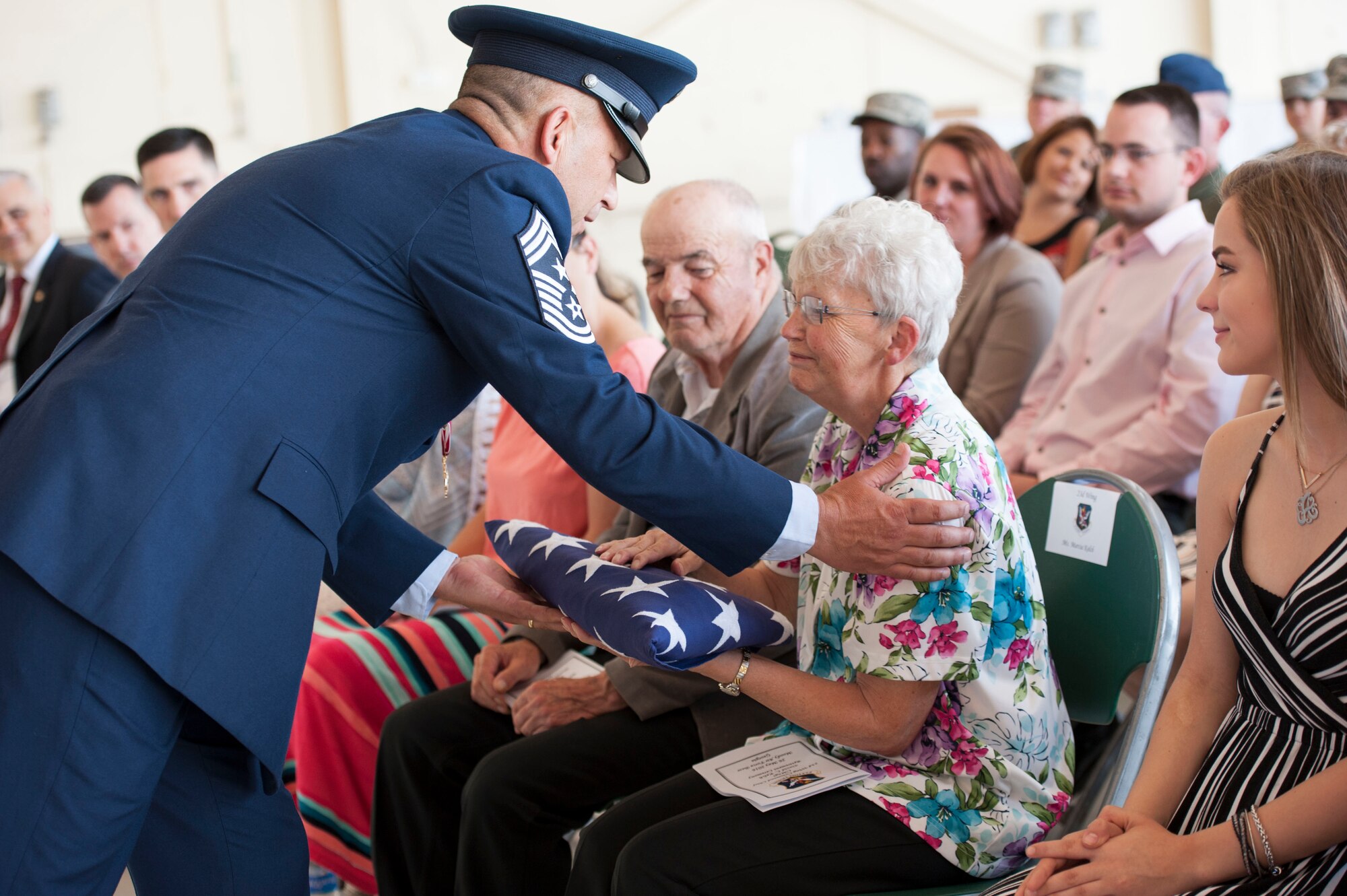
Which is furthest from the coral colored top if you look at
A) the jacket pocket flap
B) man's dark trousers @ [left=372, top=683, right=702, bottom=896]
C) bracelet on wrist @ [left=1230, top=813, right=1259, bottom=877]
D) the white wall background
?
the white wall background

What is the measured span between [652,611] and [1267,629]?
760mm

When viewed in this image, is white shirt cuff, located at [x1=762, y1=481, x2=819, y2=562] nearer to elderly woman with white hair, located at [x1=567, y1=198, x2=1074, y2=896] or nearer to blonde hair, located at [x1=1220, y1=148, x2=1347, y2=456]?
elderly woman with white hair, located at [x1=567, y1=198, x2=1074, y2=896]

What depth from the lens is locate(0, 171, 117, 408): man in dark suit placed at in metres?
5.09

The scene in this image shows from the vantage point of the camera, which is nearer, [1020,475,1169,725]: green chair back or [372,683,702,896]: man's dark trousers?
[1020,475,1169,725]: green chair back

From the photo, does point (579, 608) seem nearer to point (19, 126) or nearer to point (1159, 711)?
point (1159, 711)

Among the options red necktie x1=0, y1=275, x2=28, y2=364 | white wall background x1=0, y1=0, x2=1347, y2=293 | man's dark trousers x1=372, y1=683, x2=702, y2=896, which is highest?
white wall background x1=0, y1=0, x2=1347, y2=293

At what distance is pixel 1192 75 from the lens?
14.0ft

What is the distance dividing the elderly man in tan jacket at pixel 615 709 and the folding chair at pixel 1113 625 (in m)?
0.51

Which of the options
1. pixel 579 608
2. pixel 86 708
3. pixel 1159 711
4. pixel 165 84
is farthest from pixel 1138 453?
pixel 165 84

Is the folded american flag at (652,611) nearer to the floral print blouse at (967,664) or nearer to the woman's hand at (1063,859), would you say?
the floral print blouse at (967,664)

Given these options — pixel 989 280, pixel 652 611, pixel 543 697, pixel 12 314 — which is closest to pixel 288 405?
pixel 652 611

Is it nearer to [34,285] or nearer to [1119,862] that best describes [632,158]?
[1119,862]

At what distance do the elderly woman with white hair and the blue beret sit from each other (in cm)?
316

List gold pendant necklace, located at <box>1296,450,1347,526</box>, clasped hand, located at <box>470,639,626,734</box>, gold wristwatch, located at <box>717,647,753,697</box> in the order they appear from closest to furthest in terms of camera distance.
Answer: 1. gold pendant necklace, located at <box>1296,450,1347,526</box>
2. gold wristwatch, located at <box>717,647,753,697</box>
3. clasped hand, located at <box>470,639,626,734</box>
